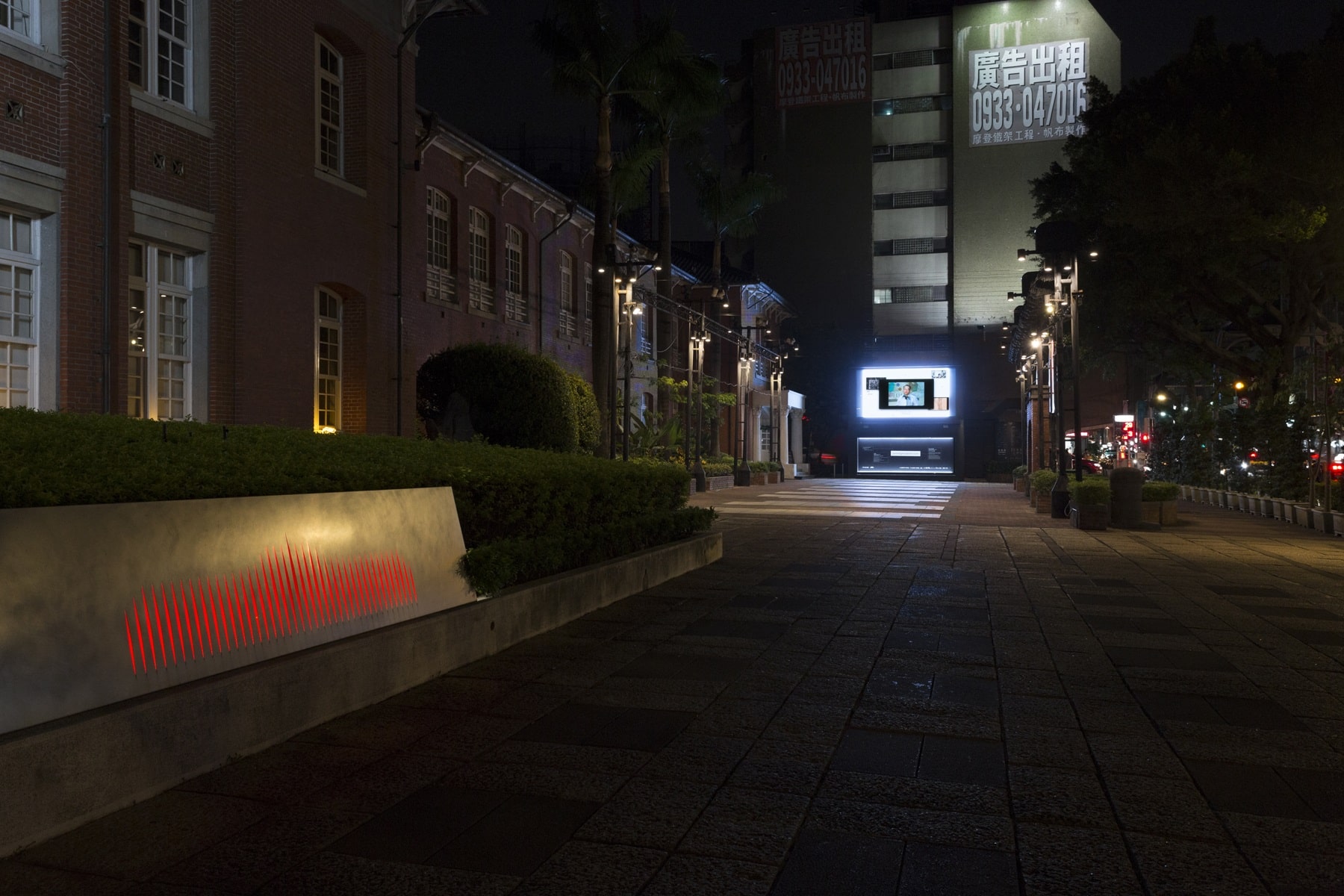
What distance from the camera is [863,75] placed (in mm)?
70812

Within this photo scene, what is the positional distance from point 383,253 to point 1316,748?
16314 mm

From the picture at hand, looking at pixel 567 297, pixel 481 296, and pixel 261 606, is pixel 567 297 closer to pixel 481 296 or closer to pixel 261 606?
pixel 481 296

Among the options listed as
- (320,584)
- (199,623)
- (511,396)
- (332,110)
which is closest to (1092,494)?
(511,396)

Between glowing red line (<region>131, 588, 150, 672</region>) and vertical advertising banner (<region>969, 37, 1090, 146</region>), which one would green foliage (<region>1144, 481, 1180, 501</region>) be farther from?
vertical advertising banner (<region>969, 37, 1090, 146</region>)

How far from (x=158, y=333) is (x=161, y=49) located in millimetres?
3698

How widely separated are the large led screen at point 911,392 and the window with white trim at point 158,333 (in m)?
55.0

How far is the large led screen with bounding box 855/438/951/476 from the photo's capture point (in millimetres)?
67562

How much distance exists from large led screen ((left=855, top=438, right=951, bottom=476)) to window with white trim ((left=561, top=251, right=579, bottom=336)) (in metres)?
38.4

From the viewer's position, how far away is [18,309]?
1176cm

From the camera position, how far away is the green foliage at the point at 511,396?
20109 mm

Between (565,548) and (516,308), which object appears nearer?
(565,548)

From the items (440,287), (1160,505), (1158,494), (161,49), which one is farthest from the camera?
(440,287)

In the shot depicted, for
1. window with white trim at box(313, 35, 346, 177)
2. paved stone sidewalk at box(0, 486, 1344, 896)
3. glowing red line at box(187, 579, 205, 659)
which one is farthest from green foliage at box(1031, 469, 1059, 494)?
glowing red line at box(187, 579, 205, 659)

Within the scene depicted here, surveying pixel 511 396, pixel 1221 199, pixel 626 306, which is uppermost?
pixel 1221 199
